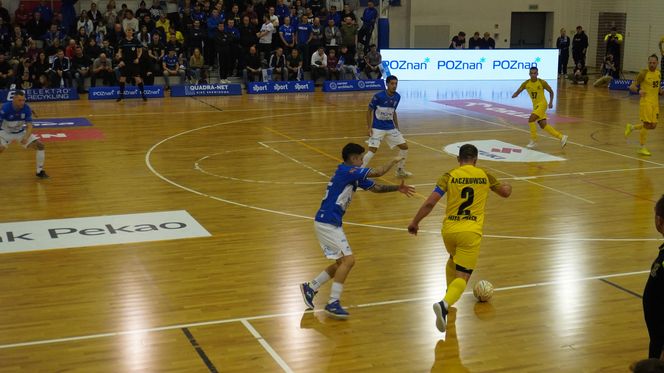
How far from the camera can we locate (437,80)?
37469 millimetres

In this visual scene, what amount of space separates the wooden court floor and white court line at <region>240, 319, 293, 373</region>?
0.03 m

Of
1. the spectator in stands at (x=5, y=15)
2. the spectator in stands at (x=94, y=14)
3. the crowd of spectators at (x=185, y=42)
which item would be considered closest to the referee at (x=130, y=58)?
the crowd of spectators at (x=185, y=42)

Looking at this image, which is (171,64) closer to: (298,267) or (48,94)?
(48,94)

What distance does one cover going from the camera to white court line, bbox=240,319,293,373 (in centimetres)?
889

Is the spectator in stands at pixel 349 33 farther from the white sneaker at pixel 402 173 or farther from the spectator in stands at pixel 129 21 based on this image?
the white sneaker at pixel 402 173

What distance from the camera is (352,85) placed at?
34.3 m

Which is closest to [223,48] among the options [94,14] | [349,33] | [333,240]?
[94,14]

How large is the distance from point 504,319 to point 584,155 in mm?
11586

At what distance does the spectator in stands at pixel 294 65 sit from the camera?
110ft

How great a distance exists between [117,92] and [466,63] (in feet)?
50.6

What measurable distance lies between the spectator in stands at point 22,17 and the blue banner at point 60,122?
338 inches

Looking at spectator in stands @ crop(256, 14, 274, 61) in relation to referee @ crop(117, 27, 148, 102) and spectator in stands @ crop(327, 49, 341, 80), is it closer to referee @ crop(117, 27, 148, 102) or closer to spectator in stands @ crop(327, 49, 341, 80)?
spectator in stands @ crop(327, 49, 341, 80)

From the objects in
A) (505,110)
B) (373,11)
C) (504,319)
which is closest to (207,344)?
(504,319)

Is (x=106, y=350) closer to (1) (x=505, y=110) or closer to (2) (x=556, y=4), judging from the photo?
(1) (x=505, y=110)
